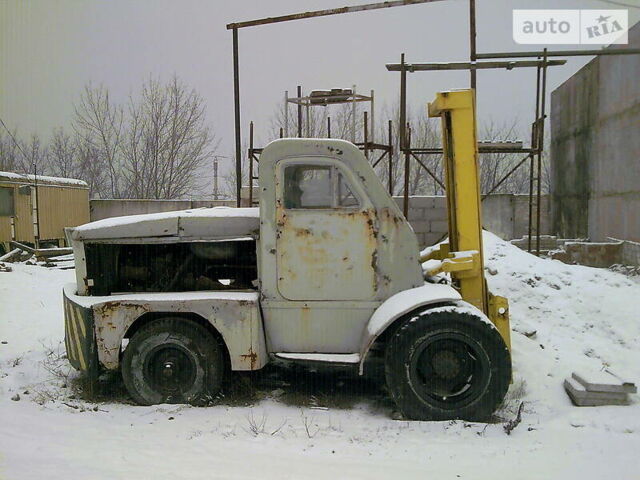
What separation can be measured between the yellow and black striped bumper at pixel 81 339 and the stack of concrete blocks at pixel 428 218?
20.9ft

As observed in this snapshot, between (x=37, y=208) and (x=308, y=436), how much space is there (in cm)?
1656

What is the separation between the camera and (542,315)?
7145mm

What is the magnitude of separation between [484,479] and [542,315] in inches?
166

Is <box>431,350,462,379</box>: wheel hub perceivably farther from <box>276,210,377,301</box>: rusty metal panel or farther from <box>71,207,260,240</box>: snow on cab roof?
<box>71,207,260,240</box>: snow on cab roof

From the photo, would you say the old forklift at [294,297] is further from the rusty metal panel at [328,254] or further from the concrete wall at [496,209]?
the concrete wall at [496,209]

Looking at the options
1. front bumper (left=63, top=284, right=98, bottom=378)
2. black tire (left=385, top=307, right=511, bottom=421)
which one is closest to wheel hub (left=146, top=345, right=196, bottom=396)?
front bumper (left=63, top=284, right=98, bottom=378)

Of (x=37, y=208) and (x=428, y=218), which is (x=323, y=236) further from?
(x=37, y=208)

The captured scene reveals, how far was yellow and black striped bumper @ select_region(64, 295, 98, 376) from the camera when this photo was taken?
4.86 meters

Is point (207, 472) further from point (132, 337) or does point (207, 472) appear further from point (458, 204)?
point (458, 204)

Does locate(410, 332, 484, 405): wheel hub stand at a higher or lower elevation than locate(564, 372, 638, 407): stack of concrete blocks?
higher

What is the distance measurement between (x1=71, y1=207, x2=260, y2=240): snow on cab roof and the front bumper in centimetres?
70

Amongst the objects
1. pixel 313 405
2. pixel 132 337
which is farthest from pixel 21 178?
pixel 313 405

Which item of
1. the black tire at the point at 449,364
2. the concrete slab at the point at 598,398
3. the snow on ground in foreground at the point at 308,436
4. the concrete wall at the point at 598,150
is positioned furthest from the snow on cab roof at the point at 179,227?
the concrete wall at the point at 598,150

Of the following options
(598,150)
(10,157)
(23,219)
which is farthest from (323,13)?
(10,157)
